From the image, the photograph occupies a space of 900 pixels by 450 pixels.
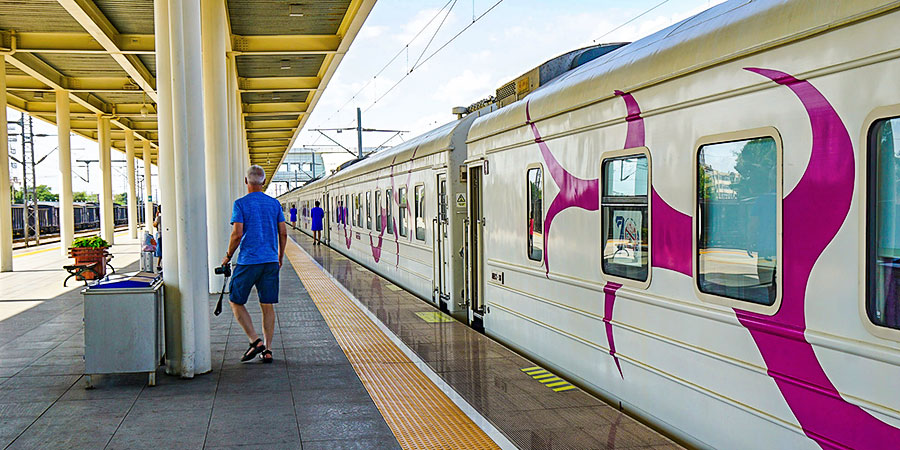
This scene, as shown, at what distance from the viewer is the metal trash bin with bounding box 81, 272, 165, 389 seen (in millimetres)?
6402

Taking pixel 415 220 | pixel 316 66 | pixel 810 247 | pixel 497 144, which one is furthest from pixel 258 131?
pixel 810 247

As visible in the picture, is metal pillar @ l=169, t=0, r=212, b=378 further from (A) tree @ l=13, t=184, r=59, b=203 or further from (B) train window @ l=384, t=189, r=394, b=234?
(A) tree @ l=13, t=184, r=59, b=203

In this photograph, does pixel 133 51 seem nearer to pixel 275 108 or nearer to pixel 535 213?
pixel 275 108

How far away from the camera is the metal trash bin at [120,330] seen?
6402 millimetres

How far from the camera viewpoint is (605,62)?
6.23 m

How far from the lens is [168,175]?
7.12 m

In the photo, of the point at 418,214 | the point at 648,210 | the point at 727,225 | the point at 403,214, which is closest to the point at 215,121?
the point at 403,214

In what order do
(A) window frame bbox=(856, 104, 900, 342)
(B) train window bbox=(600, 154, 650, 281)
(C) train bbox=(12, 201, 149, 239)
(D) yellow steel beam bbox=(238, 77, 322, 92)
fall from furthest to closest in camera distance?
1. (C) train bbox=(12, 201, 149, 239)
2. (D) yellow steel beam bbox=(238, 77, 322, 92)
3. (B) train window bbox=(600, 154, 650, 281)
4. (A) window frame bbox=(856, 104, 900, 342)

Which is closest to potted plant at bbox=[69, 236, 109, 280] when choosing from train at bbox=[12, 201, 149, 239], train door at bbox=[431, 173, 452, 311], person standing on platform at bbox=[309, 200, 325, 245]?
train door at bbox=[431, 173, 452, 311]

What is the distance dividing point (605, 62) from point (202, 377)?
4.54 metres

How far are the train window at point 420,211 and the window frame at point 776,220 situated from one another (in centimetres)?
795

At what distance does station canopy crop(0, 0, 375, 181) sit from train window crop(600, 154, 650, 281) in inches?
414

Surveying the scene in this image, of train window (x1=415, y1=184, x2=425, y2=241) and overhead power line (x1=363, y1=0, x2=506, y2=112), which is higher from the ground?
overhead power line (x1=363, y1=0, x2=506, y2=112)

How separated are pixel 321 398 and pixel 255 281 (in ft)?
5.65
